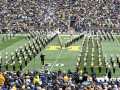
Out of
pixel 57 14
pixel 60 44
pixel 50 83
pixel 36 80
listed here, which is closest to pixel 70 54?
pixel 60 44

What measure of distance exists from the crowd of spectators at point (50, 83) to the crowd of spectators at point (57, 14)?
50575 mm

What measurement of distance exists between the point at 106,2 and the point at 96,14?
23.0ft

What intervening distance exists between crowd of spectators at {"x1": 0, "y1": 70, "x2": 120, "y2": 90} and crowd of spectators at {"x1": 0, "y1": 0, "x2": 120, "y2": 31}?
5057 centimetres

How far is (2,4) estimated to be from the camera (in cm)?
9319

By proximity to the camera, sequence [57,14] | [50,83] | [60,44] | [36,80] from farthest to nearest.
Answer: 1. [57,14]
2. [60,44]
3. [36,80]
4. [50,83]

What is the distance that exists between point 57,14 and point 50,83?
61.4 metres

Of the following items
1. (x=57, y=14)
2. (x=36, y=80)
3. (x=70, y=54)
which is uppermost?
(x=36, y=80)

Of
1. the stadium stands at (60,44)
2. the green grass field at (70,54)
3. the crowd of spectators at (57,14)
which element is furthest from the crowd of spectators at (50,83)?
the crowd of spectators at (57,14)

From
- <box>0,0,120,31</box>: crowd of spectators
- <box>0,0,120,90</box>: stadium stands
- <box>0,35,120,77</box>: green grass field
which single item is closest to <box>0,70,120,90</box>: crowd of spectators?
<box>0,0,120,90</box>: stadium stands

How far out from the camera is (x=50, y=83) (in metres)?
26.2

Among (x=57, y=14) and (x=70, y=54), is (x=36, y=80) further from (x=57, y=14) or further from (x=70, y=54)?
(x=57, y=14)

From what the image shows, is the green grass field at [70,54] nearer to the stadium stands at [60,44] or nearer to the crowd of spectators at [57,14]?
the stadium stands at [60,44]

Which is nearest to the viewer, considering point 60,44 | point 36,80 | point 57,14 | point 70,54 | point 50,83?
point 50,83

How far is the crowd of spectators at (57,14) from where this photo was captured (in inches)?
3209
